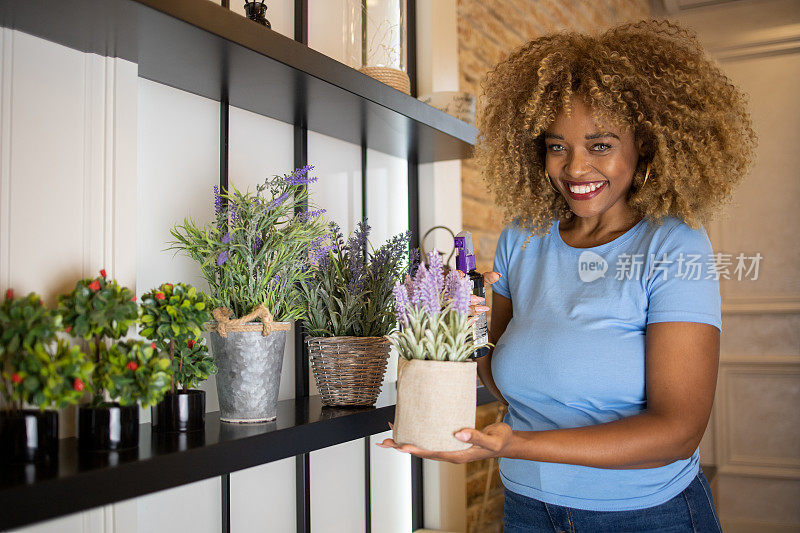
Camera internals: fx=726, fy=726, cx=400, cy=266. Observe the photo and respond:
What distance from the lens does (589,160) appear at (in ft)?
4.39

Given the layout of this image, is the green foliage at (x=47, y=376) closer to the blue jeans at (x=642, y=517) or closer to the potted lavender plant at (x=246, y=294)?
the potted lavender plant at (x=246, y=294)

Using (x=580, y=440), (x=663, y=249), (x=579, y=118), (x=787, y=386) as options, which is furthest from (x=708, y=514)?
(x=787, y=386)

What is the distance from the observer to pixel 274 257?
1.23 m

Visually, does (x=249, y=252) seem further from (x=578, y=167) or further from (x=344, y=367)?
(x=578, y=167)

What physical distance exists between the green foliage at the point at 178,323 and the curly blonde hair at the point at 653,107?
0.74 metres

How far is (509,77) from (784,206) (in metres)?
3.01

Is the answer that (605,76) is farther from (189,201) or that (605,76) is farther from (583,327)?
(189,201)

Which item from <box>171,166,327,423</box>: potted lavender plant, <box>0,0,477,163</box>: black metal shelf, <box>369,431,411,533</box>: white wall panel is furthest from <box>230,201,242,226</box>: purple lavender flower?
<box>369,431,411,533</box>: white wall panel

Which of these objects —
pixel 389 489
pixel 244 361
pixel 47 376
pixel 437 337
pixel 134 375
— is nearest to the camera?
pixel 47 376

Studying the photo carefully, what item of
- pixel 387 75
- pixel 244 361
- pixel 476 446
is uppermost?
pixel 387 75

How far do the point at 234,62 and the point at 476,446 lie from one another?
71 centimetres

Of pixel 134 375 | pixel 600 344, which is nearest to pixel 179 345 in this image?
pixel 134 375

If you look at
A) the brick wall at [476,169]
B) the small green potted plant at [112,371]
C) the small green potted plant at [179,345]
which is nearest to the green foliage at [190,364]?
the small green potted plant at [179,345]

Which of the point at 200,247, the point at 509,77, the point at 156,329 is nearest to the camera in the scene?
the point at 156,329
